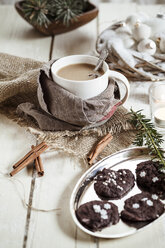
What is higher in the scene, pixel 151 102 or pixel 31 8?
pixel 31 8

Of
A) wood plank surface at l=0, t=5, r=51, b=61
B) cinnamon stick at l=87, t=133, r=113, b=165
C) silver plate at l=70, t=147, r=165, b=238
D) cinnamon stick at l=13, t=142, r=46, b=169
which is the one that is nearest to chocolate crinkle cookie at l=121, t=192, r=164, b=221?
silver plate at l=70, t=147, r=165, b=238

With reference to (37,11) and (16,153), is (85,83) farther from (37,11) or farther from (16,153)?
(37,11)

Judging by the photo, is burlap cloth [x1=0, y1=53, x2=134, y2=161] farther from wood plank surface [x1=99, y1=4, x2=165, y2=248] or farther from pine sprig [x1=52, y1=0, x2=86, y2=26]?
pine sprig [x1=52, y1=0, x2=86, y2=26]

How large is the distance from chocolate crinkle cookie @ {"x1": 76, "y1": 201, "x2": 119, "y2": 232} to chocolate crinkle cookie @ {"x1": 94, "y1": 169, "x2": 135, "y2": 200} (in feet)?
0.11

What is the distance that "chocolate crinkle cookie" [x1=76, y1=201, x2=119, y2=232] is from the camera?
732 millimetres

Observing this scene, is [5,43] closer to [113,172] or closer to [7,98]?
[7,98]

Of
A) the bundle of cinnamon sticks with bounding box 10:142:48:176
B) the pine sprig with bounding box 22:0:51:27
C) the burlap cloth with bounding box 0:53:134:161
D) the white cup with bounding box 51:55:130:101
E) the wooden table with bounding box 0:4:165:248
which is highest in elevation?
the pine sprig with bounding box 22:0:51:27

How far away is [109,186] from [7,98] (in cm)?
48

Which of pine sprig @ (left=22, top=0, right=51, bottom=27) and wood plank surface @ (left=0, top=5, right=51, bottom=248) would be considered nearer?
wood plank surface @ (left=0, top=5, right=51, bottom=248)

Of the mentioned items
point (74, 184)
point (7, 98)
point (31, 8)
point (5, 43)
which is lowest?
point (74, 184)

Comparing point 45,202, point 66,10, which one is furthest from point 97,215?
point 66,10

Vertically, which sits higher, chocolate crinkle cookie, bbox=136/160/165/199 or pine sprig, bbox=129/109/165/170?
pine sprig, bbox=129/109/165/170

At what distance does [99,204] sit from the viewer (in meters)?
0.77

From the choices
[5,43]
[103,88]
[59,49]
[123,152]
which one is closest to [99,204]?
[123,152]
